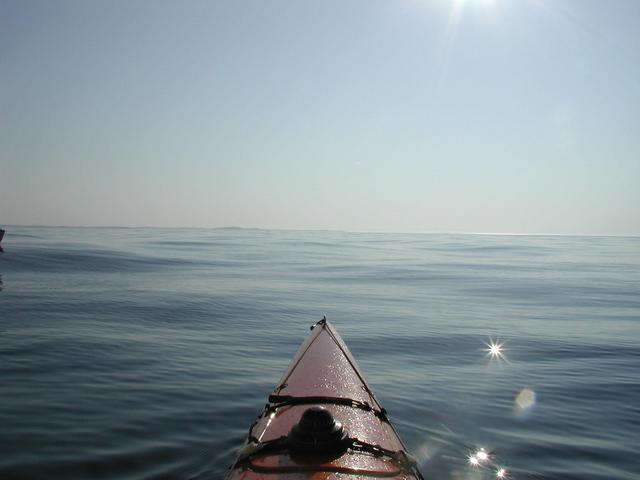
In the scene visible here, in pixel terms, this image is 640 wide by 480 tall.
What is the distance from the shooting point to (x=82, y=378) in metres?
9.56

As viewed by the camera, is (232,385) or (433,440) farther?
(232,385)

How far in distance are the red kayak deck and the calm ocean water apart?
1275mm

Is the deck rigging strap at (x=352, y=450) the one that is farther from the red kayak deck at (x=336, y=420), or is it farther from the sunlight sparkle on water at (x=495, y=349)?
the sunlight sparkle on water at (x=495, y=349)

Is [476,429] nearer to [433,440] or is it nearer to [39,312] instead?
[433,440]

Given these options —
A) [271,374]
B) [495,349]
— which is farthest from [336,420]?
[495,349]

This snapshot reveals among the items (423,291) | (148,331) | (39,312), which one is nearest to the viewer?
(148,331)

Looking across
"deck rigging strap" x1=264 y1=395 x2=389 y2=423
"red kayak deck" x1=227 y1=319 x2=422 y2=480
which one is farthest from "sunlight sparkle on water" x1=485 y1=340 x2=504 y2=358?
"deck rigging strap" x1=264 y1=395 x2=389 y2=423

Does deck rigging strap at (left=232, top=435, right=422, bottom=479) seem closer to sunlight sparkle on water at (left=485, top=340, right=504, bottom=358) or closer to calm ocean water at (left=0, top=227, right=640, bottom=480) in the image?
calm ocean water at (left=0, top=227, right=640, bottom=480)

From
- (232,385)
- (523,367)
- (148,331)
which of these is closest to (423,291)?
(523,367)

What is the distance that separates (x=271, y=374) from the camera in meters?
10.5

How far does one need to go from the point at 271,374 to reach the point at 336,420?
6.21 metres

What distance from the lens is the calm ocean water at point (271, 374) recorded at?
6.66 metres

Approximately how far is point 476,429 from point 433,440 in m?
1.00

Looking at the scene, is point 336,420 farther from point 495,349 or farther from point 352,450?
point 495,349
